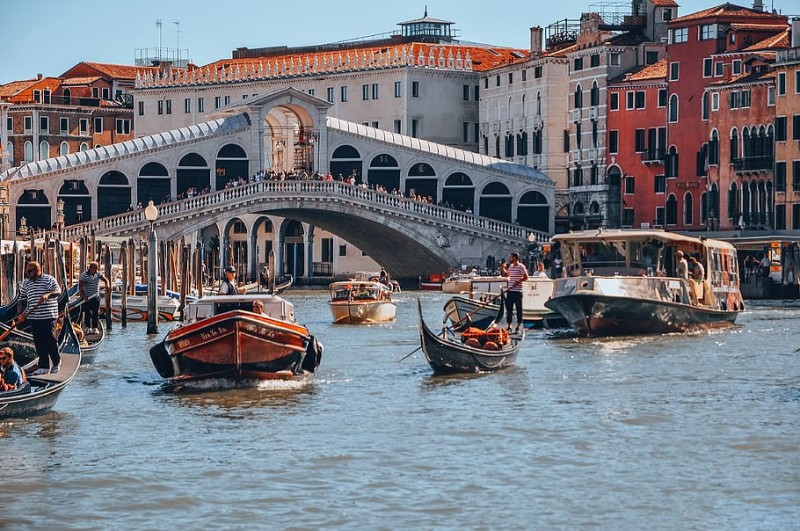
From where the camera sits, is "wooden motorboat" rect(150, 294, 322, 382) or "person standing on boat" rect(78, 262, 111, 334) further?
"person standing on boat" rect(78, 262, 111, 334)

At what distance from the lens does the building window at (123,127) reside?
93.8 meters

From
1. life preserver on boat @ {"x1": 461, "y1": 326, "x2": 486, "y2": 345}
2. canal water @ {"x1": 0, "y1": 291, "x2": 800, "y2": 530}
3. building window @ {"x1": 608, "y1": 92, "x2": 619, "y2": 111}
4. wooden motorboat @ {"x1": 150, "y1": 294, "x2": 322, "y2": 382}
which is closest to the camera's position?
canal water @ {"x1": 0, "y1": 291, "x2": 800, "y2": 530}

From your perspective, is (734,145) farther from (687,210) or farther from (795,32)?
(795,32)

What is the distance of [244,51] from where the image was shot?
299ft

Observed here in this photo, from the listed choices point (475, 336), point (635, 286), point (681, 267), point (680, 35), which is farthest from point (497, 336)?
point (680, 35)

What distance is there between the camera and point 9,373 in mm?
21625

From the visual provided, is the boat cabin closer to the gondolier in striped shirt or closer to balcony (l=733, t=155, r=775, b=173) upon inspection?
the gondolier in striped shirt

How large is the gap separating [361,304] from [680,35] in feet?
78.8

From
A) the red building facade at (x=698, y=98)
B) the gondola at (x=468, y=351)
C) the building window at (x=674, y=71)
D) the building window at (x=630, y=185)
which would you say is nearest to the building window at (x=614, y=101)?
the building window at (x=630, y=185)

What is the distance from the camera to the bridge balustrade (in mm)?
61531

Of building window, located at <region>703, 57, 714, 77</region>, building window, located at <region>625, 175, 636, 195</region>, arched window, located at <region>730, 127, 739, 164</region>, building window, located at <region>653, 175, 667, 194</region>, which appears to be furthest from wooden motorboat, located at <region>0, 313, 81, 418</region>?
building window, located at <region>625, 175, 636, 195</region>

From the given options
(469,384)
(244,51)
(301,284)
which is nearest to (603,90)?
(301,284)

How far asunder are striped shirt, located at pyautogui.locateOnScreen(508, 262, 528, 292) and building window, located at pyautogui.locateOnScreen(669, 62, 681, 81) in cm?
3532

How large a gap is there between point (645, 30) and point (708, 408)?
47655 millimetres
